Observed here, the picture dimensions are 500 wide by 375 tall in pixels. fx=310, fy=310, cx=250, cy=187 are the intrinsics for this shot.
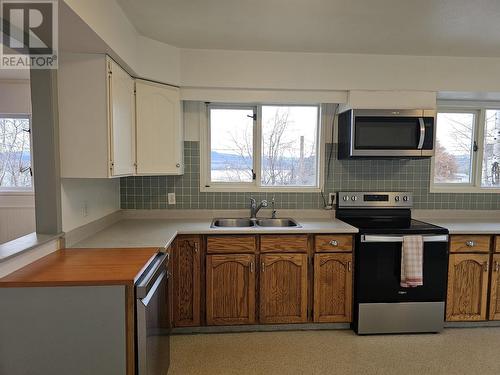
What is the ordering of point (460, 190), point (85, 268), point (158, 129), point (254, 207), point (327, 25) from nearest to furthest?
1. point (85, 268)
2. point (327, 25)
3. point (158, 129)
4. point (254, 207)
5. point (460, 190)

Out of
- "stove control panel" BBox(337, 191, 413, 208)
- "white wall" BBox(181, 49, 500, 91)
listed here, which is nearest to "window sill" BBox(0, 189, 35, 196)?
"white wall" BBox(181, 49, 500, 91)

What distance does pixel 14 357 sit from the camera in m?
1.43

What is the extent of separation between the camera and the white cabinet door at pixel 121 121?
1986 millimetres

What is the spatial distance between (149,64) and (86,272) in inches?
65.3

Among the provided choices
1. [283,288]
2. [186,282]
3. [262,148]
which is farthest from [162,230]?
[262,148]

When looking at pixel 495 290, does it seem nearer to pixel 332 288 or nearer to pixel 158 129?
pixel 332 288

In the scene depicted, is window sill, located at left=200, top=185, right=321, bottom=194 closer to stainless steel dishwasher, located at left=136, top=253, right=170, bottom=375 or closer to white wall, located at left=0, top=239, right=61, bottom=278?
stainless steel dishwasher, located at left=136, top=253, right=170, bottom=375

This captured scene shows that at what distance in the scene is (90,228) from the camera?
7.58 ft

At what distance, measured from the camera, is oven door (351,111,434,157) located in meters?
2.72

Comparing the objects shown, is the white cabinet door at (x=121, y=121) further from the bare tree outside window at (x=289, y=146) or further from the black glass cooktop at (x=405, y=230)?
the black glass cooktop at (x=405, y=230)

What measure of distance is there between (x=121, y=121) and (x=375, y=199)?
2.39 m

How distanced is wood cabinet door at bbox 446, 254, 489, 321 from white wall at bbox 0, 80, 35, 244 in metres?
4.43

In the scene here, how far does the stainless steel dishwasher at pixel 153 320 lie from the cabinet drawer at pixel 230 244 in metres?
0.57

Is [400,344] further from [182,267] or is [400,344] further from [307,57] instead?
[307,57]
